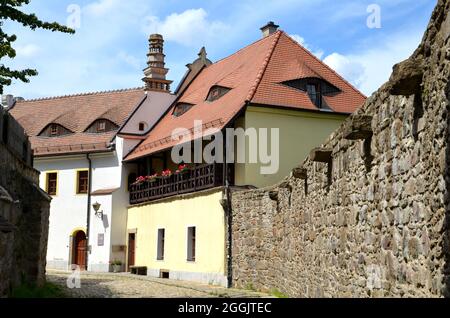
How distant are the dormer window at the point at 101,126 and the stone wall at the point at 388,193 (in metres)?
19.8

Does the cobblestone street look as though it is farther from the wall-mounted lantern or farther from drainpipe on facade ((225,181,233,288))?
the wall-mounted lantern

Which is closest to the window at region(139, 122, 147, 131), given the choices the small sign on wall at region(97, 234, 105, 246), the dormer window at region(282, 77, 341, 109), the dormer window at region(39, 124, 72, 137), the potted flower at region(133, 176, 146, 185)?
the potted flower at region(133, 176, 146, 185)

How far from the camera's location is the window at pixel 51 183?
105 ft

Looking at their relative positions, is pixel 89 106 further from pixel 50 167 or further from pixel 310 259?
pixel 310 259

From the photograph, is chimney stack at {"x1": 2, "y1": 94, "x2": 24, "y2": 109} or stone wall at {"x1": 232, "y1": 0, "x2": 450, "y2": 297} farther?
chimney stack at {"x1": 2, "y1": 94, "x2": 24, "y2": 109}

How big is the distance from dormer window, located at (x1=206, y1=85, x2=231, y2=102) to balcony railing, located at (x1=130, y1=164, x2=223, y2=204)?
3.36m

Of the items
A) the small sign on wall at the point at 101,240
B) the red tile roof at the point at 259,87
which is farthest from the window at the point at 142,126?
the small sign on wall at the point at 101,240

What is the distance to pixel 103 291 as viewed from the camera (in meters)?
17.2

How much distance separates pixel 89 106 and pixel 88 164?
15.2 feet

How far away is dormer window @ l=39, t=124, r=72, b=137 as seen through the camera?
3291 cm

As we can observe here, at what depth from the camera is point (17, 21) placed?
44.3 ft

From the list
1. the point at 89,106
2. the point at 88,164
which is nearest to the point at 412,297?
the point at 88,164

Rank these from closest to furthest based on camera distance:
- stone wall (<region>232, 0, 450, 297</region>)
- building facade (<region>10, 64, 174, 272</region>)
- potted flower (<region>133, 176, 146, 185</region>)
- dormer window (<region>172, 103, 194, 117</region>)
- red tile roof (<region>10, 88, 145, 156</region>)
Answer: stone wall (<region>232, 0, 450, 297</region>), potted flower (<region>133, 176, 146, 185</region>), dormer window (<region>172, 103, 194, 117</region>), building facade (<region>10, 64, 174, 272</region>), red tile roof (<region>10, 88, 145, 156</region>)

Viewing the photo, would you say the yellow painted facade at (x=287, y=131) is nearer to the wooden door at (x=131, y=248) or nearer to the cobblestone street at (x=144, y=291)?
the cobblestone street at (x=144, y=291)
